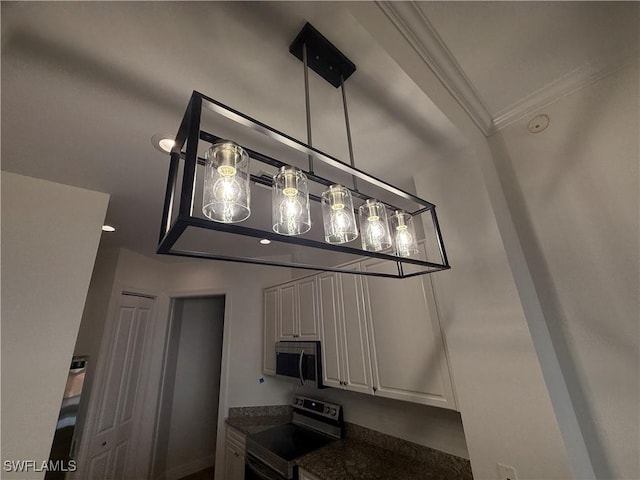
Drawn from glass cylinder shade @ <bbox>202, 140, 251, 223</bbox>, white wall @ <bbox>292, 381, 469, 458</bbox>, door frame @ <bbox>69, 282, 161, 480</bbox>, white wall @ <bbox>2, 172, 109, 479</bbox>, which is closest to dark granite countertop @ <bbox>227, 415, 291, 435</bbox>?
white wall @ <bbox>292, 381, 469, 458</bbox>

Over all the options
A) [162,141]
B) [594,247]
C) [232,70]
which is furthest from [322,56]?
[594,247]

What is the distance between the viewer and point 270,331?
10.1ft

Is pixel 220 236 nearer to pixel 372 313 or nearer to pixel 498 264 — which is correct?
pixel 372 313

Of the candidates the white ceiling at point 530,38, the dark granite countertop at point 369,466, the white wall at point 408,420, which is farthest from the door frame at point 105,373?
the white ceiling at point 530,38

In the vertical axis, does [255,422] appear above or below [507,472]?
below

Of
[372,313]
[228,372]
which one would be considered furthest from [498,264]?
[228,372]

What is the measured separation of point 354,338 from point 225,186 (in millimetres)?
1837

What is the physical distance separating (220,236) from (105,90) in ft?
5.65

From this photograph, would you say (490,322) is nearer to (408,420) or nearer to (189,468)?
(408,420)

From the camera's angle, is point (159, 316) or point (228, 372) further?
point (159, 316)

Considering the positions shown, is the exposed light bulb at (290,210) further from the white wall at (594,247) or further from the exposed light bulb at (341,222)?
the white wall at (594,247)

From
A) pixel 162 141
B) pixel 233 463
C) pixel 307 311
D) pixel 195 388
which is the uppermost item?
pixel 162 141

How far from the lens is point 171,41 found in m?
0.91

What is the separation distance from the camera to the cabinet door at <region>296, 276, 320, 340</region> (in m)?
2.48
